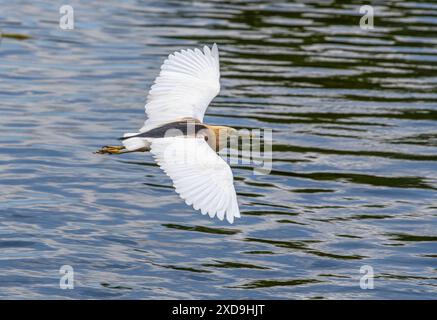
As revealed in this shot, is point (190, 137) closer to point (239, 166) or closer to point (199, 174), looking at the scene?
point (199, 174)

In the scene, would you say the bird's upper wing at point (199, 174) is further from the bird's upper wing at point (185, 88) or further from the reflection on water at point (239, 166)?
the reflection on water at point (239, 166)

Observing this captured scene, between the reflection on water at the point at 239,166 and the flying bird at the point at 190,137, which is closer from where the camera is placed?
the flying bird at the point at 190,137

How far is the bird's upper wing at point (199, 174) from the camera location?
9562 mm

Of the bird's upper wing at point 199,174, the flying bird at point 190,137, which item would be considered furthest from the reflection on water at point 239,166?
the bird's upper wing at point 199,174

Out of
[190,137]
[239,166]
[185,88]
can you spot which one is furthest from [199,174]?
[239,166]

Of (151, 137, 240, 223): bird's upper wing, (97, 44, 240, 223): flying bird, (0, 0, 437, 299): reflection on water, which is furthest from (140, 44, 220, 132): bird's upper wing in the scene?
(0, 0, 437, 299): reflection on water

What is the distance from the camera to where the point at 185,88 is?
38.2 ft

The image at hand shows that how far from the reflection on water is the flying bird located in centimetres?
106

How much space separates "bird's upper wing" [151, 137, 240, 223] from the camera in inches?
376

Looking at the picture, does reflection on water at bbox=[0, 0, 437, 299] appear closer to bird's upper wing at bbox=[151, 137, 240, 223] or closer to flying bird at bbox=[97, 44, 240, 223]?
flying bird at bbox=[97, 44, 240, 223]

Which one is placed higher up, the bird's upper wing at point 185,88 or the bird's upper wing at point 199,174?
the bird's upper wing at point 185,88

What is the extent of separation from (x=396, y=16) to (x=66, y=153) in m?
10.8

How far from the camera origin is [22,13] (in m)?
23.0

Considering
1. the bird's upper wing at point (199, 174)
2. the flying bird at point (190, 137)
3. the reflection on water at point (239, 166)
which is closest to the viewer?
the bird's upper wing at point (199, 174)
